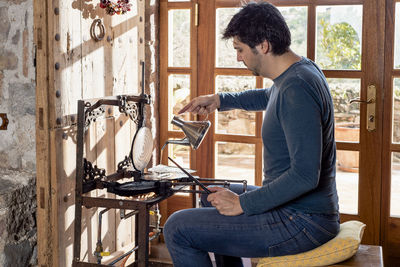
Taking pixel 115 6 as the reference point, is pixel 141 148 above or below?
below

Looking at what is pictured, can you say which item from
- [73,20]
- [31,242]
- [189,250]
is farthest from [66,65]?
[189,250]

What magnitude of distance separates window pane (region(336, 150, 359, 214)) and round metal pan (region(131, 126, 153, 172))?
124 cm

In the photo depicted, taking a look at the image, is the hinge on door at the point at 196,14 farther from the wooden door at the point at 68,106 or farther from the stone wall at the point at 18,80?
the stone wall at the point at 18,80

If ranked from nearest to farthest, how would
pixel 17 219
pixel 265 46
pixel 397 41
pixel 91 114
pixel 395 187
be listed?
pixel 265 46 → pixel 91 114 → pixel 17 219 → pixel 397 41 → pixel 395 187

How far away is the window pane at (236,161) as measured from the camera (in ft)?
21.2

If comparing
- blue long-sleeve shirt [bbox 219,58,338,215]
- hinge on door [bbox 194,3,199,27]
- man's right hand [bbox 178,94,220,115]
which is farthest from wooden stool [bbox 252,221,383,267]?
hinge on door [bbox 194,3,199,27]

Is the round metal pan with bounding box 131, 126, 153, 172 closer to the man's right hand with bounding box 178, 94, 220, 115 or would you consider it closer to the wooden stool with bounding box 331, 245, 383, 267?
the man's right hand with bounding box 178, 94, 220, 115

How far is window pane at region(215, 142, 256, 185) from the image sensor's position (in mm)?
6469

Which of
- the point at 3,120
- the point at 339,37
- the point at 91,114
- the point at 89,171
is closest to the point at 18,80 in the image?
the point at 3,120

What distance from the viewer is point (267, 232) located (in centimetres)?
206

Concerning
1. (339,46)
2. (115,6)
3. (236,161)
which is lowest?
(236,161)

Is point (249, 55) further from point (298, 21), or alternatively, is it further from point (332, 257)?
point (298, 21)

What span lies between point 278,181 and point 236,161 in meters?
5.05

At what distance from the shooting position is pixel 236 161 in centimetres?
705
